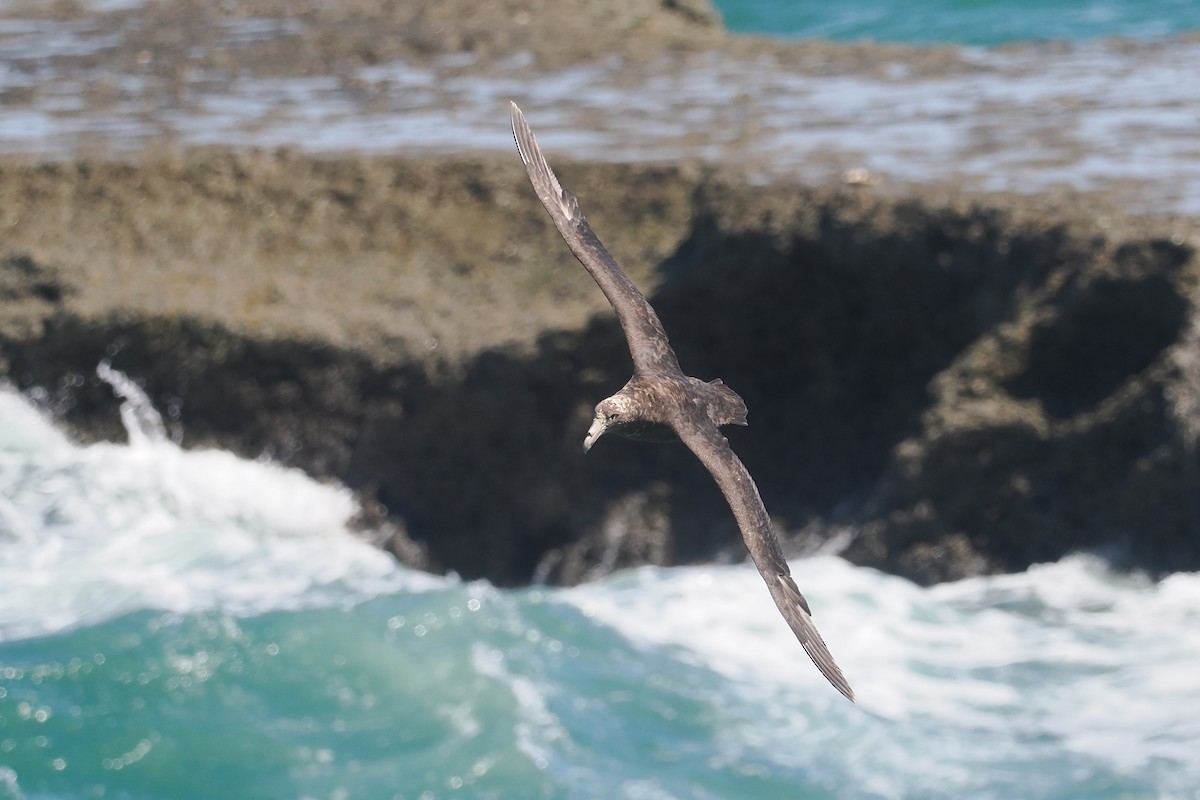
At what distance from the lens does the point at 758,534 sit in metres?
5.52

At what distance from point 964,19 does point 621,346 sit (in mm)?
13421

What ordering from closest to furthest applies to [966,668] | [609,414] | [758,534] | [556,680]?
[758,534] < [609,414] < [966,668] < [556,680]

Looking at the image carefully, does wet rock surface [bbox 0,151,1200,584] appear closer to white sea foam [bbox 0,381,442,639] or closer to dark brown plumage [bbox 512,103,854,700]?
white sea foam [bbox 0,381,442,639]

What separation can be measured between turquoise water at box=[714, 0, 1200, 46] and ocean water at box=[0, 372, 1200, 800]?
41.9ft

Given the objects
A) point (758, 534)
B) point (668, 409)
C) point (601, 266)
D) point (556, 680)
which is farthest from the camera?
point (556, 680)

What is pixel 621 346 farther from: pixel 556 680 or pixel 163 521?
pixel 163 521

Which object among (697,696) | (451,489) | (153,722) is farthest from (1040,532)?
(153,722)

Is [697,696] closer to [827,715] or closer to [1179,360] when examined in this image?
[827,715]

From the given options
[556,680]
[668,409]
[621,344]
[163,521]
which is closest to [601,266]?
[668,409]

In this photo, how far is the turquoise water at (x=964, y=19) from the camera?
779 inches

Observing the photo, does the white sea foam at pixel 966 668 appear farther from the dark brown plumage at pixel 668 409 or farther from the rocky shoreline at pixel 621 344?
the dark brown plumage at pixel 668 409

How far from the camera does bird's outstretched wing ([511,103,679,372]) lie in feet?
20.8

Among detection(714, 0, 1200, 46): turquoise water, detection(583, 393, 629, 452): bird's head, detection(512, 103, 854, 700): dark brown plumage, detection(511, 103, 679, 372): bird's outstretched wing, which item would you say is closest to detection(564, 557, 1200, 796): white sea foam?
detection(512, 103, 854, 700): dark brown plumage

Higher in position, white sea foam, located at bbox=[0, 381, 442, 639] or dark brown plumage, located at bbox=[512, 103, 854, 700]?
dark brown plumage, located at bbox=[512, 103, 854, 700]
